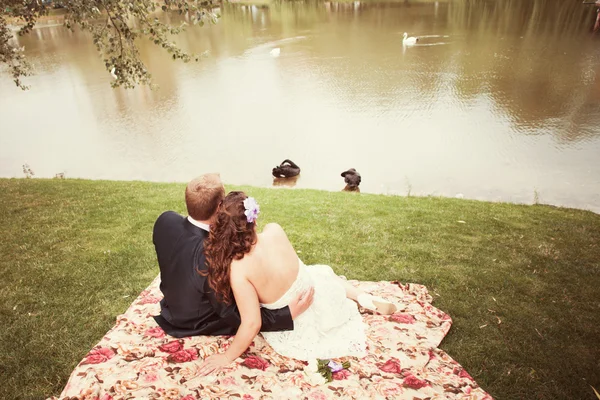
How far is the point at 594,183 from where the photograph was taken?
402 inches

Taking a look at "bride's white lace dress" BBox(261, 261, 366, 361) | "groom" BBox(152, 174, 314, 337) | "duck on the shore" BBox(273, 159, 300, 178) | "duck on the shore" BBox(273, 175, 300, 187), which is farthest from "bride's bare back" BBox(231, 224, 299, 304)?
"duck on the shore" BBox(273, 159, 300, 178)

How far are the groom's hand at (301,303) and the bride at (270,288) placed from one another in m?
0.05

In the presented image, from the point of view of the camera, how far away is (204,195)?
3.65 m

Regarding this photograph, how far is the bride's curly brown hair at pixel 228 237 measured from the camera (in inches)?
134

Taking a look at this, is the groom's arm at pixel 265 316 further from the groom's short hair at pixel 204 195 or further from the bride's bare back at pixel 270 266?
the groom's short hair at pixel 204 195

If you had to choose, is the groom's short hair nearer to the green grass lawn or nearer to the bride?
the bride

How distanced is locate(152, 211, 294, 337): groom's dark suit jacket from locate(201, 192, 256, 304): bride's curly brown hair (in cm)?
28

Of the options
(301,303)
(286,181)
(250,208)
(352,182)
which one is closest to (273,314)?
(301,303)

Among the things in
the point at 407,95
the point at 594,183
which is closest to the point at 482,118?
the point at 407,95

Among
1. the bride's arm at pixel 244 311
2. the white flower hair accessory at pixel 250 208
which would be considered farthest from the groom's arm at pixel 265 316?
the white flower hair accessory at pixel 250 208

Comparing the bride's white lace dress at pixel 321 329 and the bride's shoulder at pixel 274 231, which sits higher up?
the bride's shoulder at pixel 274 231

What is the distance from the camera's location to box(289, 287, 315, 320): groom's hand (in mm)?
3908

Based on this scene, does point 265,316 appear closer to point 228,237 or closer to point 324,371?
point 324,371

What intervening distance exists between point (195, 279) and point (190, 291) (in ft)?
0.54
